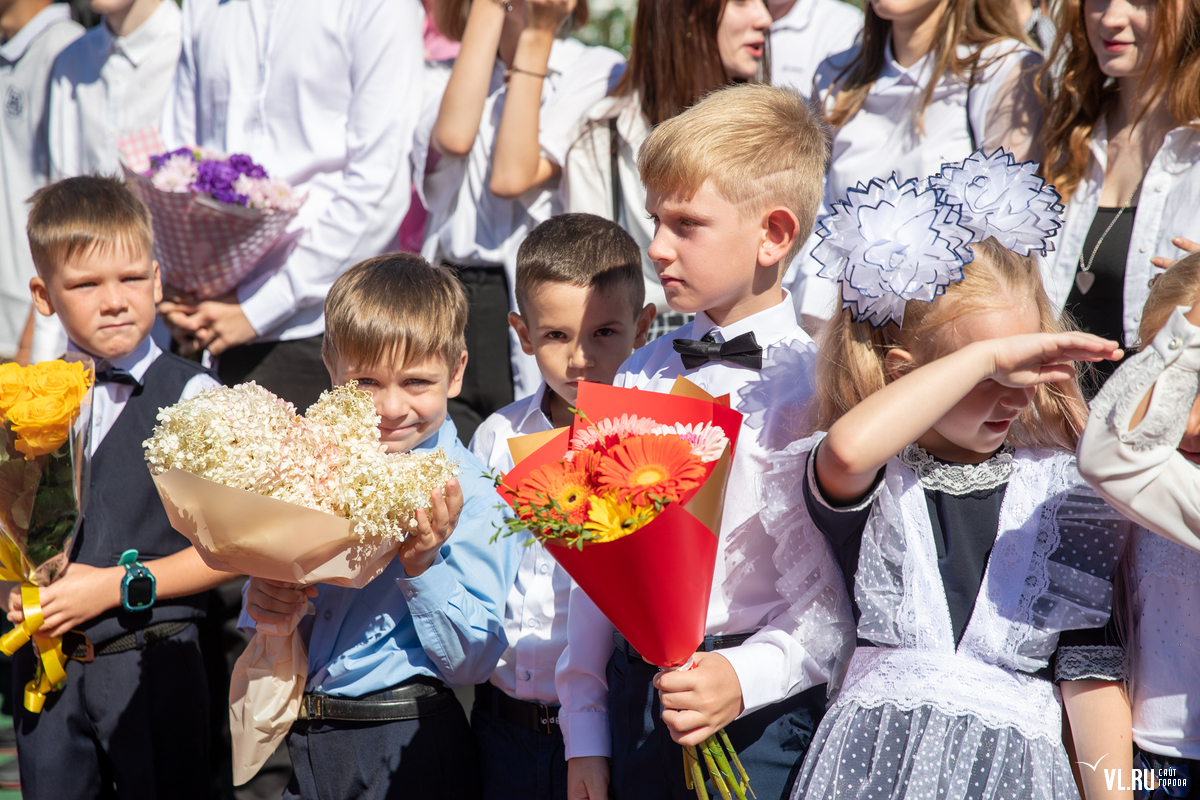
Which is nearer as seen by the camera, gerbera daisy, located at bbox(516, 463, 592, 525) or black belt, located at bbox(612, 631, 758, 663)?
gerbera daisy, located at bbox(516, 463, 592, 525)

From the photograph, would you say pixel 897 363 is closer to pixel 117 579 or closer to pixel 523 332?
pixel 523 332

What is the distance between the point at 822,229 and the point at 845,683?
0.95 m

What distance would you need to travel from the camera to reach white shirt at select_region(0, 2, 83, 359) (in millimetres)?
5301

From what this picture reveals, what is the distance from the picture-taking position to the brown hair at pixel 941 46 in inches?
135

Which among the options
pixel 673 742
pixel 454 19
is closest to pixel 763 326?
pixel 673 742

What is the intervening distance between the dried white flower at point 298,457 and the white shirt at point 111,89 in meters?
3.23

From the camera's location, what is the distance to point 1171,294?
2.19m

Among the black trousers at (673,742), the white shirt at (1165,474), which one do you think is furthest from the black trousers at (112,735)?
the white shirt at (1165,474)

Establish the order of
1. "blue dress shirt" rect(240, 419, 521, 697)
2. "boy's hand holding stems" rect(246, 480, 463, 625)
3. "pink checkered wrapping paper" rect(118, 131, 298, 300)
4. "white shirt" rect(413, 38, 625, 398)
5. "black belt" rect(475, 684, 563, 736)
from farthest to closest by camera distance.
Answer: "white shirt" rect(413, 38, 625, 398), "pink checkered wrapping paper" rect(118, 131, 298, 300), "black belt" rect(475, 684, 563, 736), "blue dress shirt" rect(240, 419, 521, 697), "boy's hand holding stems" rect(246, 480, 463, 625)

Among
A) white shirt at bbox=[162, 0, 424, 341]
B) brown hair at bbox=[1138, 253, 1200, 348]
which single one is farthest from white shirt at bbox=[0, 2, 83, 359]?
brown hair at bbox=[1138, 253, 1200, 348]

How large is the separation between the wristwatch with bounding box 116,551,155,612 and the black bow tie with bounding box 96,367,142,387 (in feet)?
1.81

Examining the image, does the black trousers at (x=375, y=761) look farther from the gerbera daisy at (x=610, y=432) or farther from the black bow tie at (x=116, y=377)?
the black bow tie at (x=116, y=377)

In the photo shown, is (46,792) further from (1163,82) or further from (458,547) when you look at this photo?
(1163,82)

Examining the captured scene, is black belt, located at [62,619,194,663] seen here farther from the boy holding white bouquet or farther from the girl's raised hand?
the girl's raised hand
